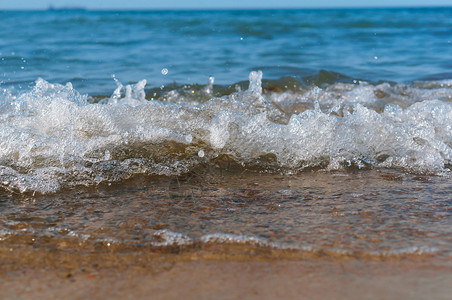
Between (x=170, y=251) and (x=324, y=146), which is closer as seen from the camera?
(x=170, y=251)

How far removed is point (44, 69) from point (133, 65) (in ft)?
3.49

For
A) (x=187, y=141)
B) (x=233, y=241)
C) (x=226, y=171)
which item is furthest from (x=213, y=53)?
(x=233, y=241)

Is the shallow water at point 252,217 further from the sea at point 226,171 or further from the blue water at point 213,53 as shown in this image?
the blue water at point 213,53

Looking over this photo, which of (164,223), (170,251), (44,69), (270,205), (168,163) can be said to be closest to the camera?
(170,251)

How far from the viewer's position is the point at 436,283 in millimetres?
1503

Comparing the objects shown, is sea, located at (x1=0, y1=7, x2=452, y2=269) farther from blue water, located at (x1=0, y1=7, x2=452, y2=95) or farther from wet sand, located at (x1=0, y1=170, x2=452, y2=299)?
blue water, located at (x1=0, y1=7, x2=452, y2=95)

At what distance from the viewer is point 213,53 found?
24.2 feet

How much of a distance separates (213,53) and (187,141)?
4.64 m

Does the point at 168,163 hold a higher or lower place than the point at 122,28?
lower

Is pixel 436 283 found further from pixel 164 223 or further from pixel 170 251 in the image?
pixel 164 223

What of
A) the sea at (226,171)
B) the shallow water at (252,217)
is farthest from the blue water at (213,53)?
the shallow water at (252,217)

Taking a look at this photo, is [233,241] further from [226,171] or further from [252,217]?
[226,171]

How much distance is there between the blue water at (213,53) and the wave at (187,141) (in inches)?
72.6

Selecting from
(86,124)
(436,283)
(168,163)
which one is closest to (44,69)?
(86,124)
